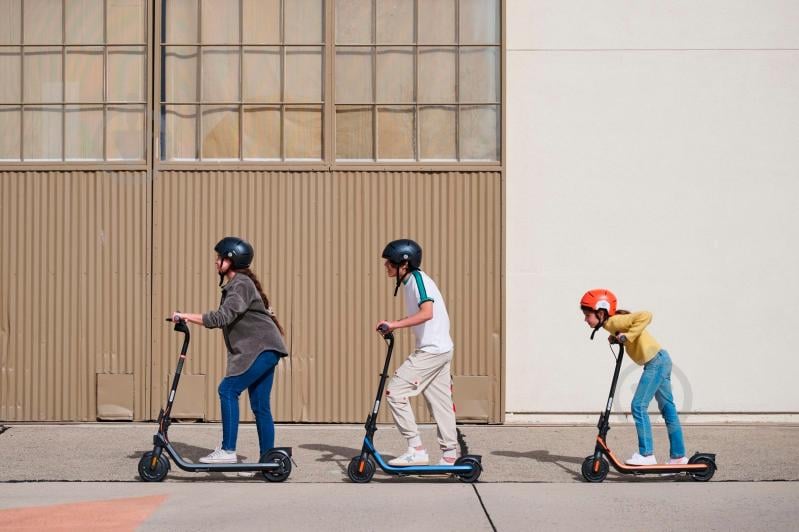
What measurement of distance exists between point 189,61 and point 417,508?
19.2 feet

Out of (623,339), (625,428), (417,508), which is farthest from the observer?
(625,428)

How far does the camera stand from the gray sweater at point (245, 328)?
29.1ft

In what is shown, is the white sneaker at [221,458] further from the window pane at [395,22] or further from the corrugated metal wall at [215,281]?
the window pane at [395,22]

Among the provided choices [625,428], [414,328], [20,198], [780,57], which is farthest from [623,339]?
[20,198]

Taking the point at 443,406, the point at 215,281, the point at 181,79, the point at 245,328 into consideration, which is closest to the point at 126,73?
the point at 181,79

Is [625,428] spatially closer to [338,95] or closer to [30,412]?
[338,95]

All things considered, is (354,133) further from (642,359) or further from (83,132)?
(642,359)

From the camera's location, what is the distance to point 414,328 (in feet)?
29.3

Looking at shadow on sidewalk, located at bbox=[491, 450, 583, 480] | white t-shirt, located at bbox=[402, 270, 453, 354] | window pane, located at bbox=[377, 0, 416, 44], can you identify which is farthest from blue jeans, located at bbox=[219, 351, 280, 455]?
window pane, located at bbox=[377, 0, 416, 44]

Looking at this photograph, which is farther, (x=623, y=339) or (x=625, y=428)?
(x=625, y=428)

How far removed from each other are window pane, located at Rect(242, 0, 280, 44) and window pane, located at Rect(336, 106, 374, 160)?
1.00 metres

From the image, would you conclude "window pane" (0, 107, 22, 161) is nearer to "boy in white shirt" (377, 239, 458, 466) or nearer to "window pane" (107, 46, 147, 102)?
"window pane" (107, 46, 147, 102)

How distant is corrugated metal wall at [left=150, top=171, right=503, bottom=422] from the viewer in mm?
11820

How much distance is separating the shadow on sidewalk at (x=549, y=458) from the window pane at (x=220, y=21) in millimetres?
4931
